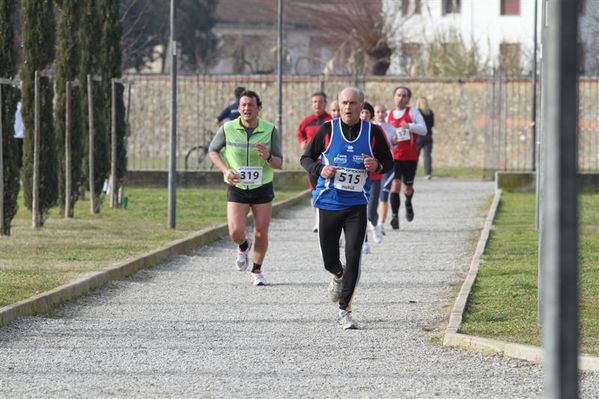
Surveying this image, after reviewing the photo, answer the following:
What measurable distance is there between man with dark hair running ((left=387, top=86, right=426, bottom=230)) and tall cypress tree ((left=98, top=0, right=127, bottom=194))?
596cm

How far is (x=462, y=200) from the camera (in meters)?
30.4

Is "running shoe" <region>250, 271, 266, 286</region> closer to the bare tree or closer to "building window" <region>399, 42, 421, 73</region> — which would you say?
the bare tree

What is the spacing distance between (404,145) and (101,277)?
7801 millimetres

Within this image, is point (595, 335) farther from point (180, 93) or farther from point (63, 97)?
point (180, 93)

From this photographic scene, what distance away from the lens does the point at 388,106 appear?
151 ft

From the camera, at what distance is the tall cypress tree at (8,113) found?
64.7ft

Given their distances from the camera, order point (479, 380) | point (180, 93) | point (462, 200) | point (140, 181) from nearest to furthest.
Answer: point (479, 380) → point (462, 200) → point (140, 181) → point (180, 93)

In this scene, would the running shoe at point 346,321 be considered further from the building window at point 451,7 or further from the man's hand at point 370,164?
the building window at point 451,7

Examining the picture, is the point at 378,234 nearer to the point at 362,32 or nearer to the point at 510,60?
the point at 510,60

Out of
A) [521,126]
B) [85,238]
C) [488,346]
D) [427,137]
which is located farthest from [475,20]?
[488,346]

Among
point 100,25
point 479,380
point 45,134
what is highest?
point 100,25

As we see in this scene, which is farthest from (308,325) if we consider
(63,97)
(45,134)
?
(63,97)

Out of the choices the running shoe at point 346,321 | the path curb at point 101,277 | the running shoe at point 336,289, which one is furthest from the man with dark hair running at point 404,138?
the running shoe at point 346,321

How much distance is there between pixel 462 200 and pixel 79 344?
20.0 metres
